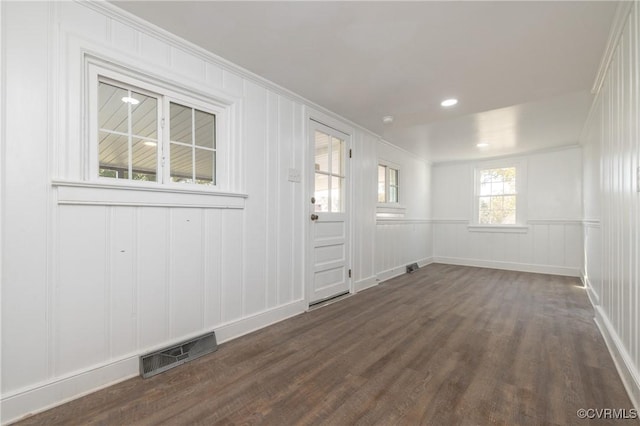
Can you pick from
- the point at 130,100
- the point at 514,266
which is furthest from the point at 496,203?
the point at 130,100

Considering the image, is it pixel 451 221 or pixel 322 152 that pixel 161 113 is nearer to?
pixel 322 152

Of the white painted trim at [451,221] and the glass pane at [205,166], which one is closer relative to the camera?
the glass pane at [205,166]

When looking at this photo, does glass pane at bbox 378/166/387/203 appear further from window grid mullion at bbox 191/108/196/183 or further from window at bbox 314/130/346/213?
window grid mullion at bbox 191/108/196/183

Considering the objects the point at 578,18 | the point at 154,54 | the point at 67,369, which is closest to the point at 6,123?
the point at 154,54

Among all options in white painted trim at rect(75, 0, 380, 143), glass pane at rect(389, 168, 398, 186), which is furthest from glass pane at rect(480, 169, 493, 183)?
white painted trim at rect(75, 0, 380, 143)

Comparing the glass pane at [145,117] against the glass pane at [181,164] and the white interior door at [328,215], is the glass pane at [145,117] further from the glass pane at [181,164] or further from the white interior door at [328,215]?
the white interior door at [328,215]

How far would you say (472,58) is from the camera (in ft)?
7.41

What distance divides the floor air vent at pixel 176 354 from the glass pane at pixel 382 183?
11.8 ft

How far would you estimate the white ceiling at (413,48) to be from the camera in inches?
68.9

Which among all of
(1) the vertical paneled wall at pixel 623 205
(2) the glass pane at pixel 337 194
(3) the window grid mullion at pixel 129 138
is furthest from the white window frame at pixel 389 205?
(3) the window grid mullion at pixel 129 138

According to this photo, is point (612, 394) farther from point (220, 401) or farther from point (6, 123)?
point (6, 123)

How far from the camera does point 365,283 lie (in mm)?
4172

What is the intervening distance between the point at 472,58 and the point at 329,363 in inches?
106

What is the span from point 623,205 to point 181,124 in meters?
3.22
